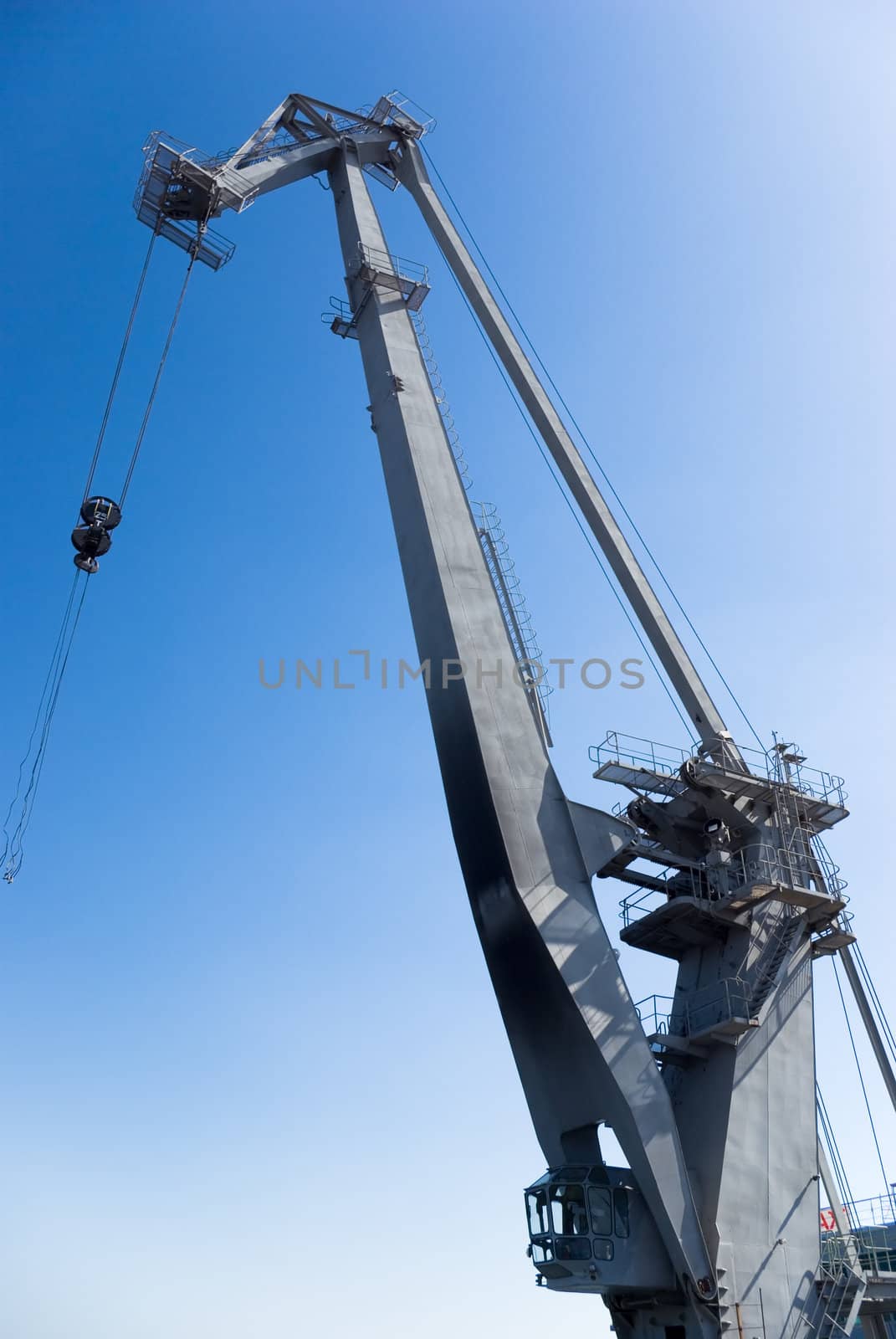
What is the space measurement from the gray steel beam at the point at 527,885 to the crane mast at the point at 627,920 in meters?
0.04

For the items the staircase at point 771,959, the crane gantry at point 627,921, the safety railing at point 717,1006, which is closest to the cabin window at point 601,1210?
the crane gantry at point 627,921

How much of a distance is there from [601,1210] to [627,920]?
18.2ft

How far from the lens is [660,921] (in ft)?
58.7

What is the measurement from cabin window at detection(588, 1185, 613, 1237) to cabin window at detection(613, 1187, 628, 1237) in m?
0.08

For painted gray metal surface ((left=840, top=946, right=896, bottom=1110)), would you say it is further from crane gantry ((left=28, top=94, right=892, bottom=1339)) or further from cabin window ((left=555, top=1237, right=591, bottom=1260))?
cabin window ((left=555, top=1237, right=591, bottom=1260))

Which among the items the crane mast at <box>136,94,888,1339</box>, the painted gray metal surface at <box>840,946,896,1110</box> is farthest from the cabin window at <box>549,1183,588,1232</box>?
the painted gray metal surface at <box>840,946,896,1110</box>

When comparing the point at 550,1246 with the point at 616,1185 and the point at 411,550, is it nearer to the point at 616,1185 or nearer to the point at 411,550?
the point at 616,1185

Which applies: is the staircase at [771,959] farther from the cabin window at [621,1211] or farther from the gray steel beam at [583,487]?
the cabin window at [621,1211]

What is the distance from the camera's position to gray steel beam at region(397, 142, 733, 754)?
19.4m

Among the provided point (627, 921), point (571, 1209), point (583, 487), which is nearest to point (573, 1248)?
point (571, 1209)

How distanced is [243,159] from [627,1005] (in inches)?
729

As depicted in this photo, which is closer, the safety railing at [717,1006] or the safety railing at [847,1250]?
the safety railing at [847,1250]

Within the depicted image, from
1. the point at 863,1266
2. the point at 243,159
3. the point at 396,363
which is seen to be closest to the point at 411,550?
the point at 396,363

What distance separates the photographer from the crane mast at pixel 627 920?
46.0 feet
